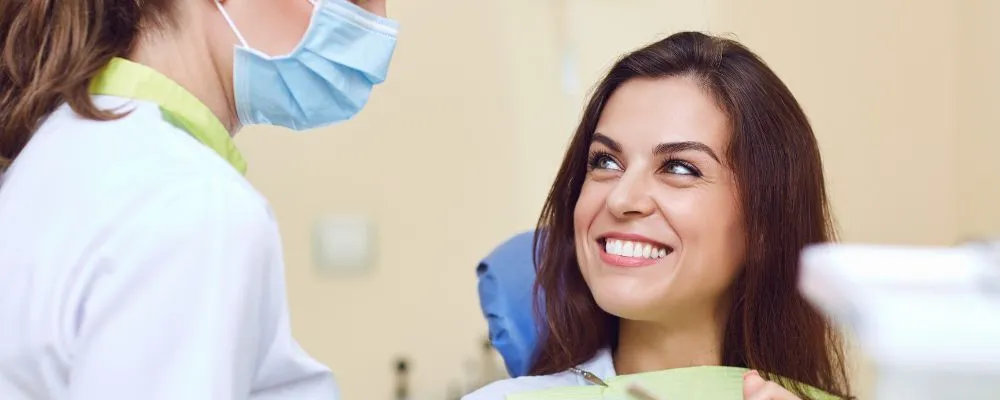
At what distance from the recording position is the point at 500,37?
7.89ft

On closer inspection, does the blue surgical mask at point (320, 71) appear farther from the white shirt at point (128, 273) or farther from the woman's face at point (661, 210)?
the woman's face at point (661, 210)

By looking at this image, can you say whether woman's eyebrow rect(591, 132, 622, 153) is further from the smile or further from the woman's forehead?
the smile

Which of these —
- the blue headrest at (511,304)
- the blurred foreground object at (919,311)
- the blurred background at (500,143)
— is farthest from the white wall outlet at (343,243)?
the blurred foreground object at (919,311)

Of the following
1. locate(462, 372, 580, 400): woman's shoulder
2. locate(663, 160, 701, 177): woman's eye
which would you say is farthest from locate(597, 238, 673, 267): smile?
locate(462, 372, 580, 400): woman's shoulder

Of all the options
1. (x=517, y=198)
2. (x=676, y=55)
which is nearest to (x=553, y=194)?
(x=676, y=55)

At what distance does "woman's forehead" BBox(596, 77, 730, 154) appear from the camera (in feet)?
4.13

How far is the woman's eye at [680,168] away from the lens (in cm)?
125

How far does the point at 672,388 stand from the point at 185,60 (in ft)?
2.46

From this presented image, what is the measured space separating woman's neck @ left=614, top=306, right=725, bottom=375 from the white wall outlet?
3.63ft

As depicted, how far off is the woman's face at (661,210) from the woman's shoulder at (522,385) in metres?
0.18

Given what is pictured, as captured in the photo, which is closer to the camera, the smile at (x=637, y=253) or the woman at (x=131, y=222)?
the woman at (x=131, y=222)

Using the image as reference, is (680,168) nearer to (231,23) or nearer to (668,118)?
(668,118)

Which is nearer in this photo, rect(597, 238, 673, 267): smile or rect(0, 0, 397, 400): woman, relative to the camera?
rect(0, 0, 397, 400): woman

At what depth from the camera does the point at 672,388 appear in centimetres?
127
